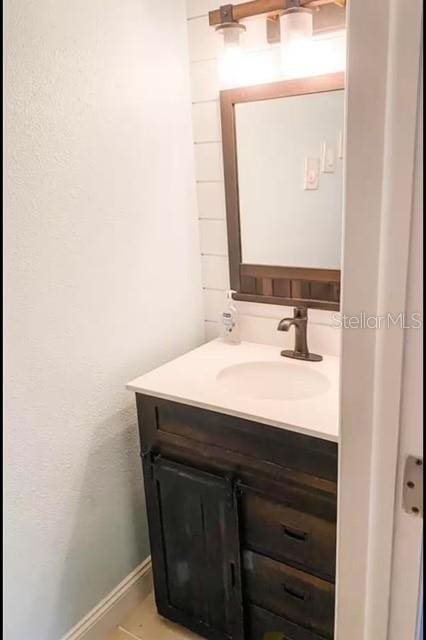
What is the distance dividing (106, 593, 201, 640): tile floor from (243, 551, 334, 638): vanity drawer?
1.32 ft

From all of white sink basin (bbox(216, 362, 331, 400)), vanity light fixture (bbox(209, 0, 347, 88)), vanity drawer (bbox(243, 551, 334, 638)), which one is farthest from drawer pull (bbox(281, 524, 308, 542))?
vanity light fixture (bbox(209, 0, 347, 88))

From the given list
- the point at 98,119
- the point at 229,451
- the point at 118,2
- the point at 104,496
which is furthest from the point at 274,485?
the point at 118,2

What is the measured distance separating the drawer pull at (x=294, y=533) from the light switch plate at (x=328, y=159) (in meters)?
1.10

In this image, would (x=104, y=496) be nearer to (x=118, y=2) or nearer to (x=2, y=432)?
(x=2, y=432)

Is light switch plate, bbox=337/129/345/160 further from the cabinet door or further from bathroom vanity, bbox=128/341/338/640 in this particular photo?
the cabinet door

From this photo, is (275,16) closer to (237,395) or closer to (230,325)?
(230,325)

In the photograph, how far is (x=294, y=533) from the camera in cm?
146

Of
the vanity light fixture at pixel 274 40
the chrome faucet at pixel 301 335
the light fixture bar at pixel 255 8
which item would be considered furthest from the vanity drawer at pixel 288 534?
the light fixture bar at pixel 255 8

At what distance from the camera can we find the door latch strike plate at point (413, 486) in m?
0.69

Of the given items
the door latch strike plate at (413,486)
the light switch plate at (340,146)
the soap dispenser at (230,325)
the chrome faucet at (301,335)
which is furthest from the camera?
the soap dispenser at (230,325)

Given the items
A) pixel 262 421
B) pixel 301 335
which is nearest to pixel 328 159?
pixel 301 335

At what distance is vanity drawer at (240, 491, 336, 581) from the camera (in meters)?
1.40

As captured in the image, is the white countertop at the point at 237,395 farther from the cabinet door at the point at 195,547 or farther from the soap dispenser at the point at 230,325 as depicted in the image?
the cabinet door at the point at 195,547

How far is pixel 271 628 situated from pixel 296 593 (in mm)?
176
